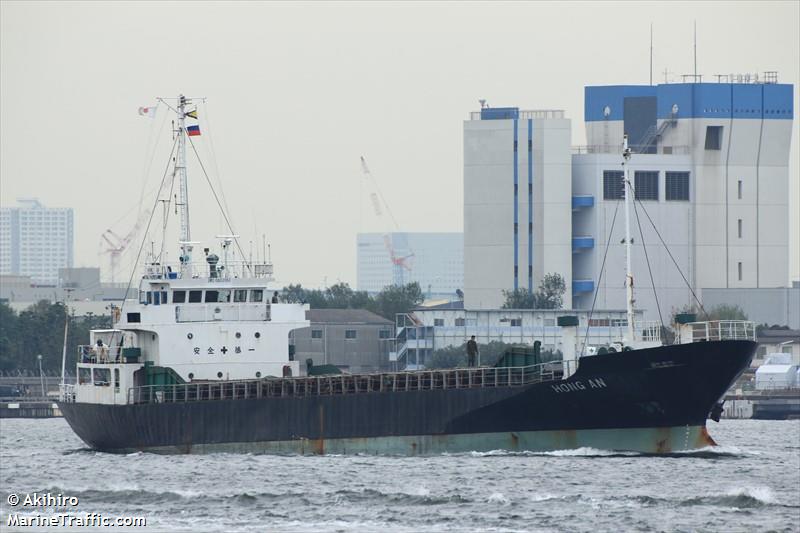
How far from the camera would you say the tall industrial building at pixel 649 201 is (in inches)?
5778

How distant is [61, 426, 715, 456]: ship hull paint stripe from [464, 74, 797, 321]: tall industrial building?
82.5m

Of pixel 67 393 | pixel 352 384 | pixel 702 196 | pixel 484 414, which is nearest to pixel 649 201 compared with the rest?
pixel 702 196

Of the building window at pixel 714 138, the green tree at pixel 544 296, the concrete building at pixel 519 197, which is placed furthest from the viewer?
the building window at pixel 714 138

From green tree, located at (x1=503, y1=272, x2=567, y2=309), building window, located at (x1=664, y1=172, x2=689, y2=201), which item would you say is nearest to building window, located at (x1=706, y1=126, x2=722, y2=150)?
building window, located at (x1=664, y1=172, x2=689, y2=201)

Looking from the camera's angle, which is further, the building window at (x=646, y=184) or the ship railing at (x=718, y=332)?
the building window at (x=646, y=184)

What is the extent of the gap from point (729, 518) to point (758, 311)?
104134 mm

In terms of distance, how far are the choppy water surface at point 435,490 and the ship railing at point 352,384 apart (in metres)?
2.61

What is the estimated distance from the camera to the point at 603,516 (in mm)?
46406

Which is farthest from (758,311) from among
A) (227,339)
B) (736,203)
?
(227,339)

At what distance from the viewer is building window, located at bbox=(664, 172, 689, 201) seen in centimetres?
14925

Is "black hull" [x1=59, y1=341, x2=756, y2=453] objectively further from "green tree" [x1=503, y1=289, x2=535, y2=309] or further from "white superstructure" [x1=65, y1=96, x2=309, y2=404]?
"green tree" [x1=503, y1=289, x2=535, y2=309]

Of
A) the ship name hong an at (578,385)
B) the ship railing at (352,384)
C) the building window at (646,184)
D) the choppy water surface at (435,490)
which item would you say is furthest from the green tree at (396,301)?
the ship name hong an at (578,385)

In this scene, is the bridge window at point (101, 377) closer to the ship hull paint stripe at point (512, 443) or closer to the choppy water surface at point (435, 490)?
the choppy water surface at point (435, 490)

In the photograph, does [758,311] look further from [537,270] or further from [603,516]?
[603,516]
